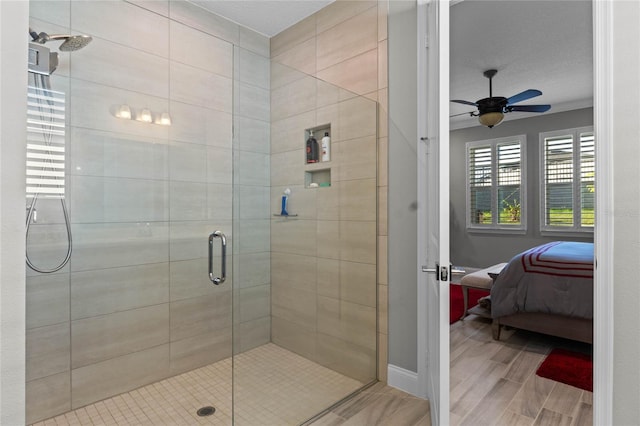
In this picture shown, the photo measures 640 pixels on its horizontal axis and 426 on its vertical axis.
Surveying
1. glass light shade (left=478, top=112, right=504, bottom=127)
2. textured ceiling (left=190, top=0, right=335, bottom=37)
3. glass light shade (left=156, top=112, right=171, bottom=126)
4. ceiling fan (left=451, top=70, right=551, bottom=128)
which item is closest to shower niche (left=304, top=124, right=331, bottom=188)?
glass light shade (left=156, top=112, right=171, bottom=126)

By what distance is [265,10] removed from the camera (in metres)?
2.66

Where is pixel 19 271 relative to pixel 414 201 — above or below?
below

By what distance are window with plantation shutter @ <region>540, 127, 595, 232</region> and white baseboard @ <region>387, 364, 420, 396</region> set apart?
13.7ft

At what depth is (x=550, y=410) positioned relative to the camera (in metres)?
1.99

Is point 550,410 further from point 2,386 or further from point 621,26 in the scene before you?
point 2,386

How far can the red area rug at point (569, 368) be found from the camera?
7.50 ft

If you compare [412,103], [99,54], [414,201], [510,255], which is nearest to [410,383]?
[414,201]

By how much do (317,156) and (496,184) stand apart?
4664 mm

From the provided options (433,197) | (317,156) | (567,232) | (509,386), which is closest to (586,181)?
(567,232)

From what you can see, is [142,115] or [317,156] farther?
[317,156]

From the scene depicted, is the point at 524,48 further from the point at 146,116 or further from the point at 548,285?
the point at 146,116

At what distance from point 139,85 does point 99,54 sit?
22 centimetres

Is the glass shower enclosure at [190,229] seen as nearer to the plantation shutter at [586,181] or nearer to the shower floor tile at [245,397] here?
the shower floor tile at [245,397]

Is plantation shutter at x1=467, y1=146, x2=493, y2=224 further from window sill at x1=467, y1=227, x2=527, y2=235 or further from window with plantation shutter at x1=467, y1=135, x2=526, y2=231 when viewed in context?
window sill at x1=467, y1=227, x2=527, y2=235
